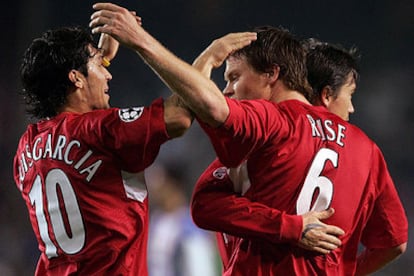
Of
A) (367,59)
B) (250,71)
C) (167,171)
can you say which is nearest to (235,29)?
(367,59)

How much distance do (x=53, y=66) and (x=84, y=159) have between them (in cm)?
47

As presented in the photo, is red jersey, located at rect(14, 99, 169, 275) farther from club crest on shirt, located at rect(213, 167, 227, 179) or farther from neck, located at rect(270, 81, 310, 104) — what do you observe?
neck, located at rect(270, 81, 310, 104)

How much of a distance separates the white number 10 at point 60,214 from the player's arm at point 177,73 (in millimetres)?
594

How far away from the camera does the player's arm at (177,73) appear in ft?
9.29

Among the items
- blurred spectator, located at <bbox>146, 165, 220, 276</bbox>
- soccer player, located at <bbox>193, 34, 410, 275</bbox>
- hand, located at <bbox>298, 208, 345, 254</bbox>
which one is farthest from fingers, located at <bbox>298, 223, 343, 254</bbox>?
blurred spectator, located at <bbox>146, 165, 220, 276</bbox>

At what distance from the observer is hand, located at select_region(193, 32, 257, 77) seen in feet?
Answer: 10.1

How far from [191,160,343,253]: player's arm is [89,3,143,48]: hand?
65 cm

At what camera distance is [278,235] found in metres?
3.04

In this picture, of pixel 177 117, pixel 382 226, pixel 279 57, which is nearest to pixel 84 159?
pixel 177 117

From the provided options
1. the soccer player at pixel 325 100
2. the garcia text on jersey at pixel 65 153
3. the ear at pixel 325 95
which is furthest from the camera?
the ear at pixel 325 95

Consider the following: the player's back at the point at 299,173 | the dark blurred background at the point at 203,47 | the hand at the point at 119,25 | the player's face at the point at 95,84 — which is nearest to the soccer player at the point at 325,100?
the player's back at the point at 299,173

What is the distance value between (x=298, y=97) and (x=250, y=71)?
0.68 feet

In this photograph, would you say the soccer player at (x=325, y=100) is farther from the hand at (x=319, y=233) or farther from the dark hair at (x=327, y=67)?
the hand at (x=319, y=233)

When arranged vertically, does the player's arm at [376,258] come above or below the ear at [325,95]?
below
